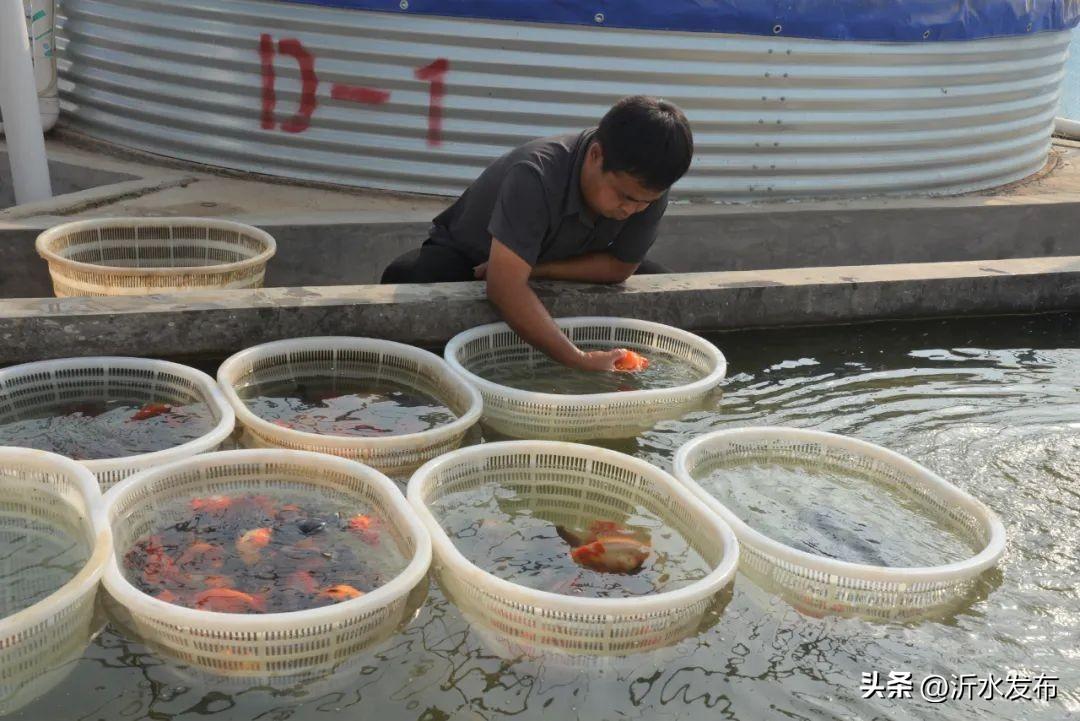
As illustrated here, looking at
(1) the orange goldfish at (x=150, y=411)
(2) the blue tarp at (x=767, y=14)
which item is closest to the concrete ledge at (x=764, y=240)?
(2) the blue tarp at (x=767, y=14)

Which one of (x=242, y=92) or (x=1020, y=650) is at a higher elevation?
(x=242, y=92)

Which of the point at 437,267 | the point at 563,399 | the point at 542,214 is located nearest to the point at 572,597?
the point at 563,399

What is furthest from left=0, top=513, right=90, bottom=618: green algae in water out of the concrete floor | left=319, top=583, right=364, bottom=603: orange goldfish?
the concrete floor

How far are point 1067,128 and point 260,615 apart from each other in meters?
9.73

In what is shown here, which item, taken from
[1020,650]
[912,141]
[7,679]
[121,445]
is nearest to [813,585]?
[1020,650]

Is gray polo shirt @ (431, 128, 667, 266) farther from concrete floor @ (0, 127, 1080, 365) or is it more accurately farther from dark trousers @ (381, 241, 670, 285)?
concrete floor @ (0, 127, 1080, 365)

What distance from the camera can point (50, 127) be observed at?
7.47m

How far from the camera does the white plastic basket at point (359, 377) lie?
341 centimetres

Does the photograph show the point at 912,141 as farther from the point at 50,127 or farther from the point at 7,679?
the point at 7,679

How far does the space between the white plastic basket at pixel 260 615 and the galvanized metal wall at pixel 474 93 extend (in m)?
3.84

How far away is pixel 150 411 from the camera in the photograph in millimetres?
3779

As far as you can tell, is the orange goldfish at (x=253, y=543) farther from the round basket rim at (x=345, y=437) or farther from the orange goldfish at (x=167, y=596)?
the round basket rim at (x=345, y=437)

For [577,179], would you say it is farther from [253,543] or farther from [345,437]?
[253,543]

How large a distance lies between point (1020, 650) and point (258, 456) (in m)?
2.14
